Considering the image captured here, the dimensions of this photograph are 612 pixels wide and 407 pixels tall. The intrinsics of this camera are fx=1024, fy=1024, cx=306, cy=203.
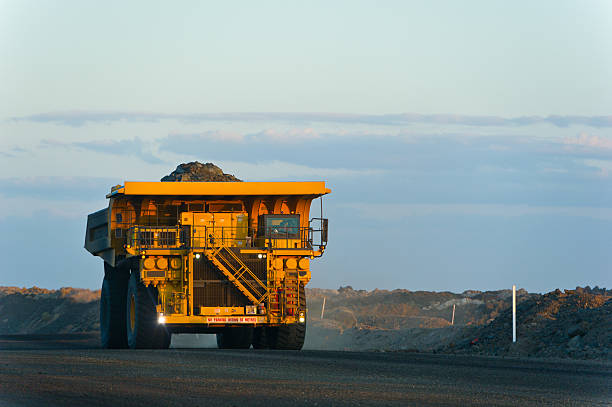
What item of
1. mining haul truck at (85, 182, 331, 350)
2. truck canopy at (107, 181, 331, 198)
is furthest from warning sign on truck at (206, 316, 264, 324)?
truck canopy at (107, 181, 331, 198)

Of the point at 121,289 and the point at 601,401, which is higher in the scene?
the point at 121,289

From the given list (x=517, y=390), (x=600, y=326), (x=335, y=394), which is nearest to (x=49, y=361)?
(x=335, y=394)

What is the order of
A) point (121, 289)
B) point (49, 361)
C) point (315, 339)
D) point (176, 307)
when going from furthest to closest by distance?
point (315, 339)
point (121, 289)
point (176, 307)
point (49, 361)

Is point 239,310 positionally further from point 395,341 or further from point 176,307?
point 395,341

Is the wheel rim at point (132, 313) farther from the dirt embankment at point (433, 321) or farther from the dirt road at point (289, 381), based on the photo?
the dirt embankment at point (433, 321)

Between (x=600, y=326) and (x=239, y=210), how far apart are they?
31.8 feet

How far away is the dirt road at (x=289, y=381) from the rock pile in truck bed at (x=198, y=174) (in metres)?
7.35

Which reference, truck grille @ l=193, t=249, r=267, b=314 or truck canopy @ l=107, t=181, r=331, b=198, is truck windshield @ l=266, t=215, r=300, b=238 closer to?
truck canopy @ l=107, t=181, r=331, b=198

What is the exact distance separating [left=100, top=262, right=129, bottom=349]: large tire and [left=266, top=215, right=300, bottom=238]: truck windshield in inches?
193

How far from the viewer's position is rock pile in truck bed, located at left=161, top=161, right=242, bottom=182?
28.5 metres

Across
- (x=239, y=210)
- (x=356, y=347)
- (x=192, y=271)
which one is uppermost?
(x=239, y=210)

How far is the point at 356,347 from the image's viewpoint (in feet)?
133

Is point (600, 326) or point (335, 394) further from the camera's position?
point (600, 326)

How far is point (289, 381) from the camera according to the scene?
1584cm
